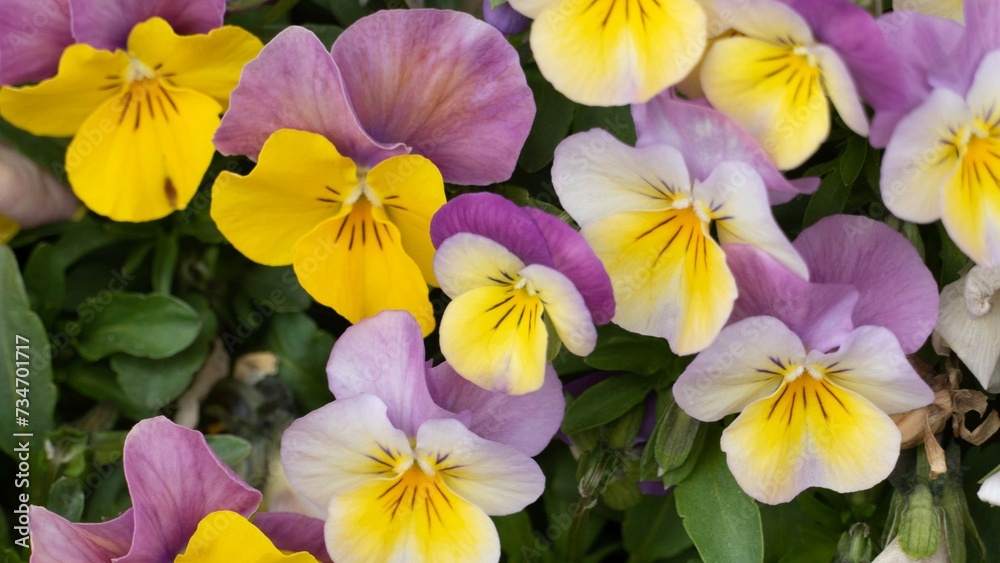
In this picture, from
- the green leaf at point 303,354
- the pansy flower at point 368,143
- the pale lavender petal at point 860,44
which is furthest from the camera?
the green leaf at point 303,354

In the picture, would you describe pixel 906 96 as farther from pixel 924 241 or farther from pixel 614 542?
pixel 614 542

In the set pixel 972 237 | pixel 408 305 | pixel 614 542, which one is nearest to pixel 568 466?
pixel 614 542

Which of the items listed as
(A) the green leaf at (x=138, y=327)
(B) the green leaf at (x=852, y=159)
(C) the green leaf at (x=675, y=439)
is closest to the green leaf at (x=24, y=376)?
(A) the green leaf at (x=138, y=327)

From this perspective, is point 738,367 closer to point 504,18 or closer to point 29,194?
point 504,18

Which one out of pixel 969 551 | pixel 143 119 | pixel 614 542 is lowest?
pixel 614 542

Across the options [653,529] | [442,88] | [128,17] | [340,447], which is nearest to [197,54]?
[128,17]

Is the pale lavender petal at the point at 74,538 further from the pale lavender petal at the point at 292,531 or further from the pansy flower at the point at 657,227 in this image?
the pansy flower at the point at 657,227
